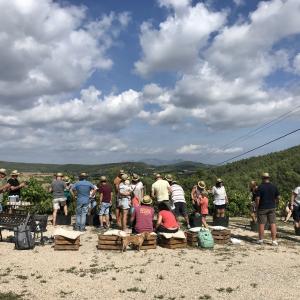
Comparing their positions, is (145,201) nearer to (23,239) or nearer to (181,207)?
(181,207)

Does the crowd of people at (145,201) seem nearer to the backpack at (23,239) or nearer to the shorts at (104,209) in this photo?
the shorts at (104,209)

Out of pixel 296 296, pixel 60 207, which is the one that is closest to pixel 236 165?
pixel 60 207

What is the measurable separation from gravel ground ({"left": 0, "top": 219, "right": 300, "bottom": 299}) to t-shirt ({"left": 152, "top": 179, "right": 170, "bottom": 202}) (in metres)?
2.50

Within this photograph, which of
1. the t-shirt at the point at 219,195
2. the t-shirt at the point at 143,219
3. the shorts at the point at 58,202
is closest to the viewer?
the t-shirt at the point at 143,219

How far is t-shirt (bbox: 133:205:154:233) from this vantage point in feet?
34.9

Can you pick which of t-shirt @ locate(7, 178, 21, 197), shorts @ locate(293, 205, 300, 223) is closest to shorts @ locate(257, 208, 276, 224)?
shorts @ locate(293, 205, 300, 223)

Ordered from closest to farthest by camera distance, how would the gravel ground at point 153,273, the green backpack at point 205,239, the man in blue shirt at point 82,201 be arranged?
the gravel ground at point 153,273 → the green backpack at point 205,239 → the man in blue shirt at point 82,201

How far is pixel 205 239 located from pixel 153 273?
110 inches

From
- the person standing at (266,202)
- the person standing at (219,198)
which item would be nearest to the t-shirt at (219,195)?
the person standing at (219,198)

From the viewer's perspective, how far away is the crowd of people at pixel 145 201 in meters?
10.9

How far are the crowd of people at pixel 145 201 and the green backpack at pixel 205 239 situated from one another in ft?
2.17

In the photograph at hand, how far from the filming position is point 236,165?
10450 cm

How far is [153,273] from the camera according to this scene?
7.98 metres

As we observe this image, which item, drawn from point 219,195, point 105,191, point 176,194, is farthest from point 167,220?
point 219,195
